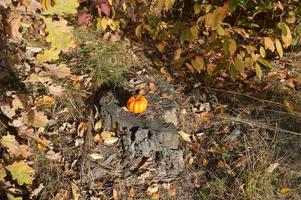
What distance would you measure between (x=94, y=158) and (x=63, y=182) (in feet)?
0.98

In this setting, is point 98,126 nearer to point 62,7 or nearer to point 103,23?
point 103,23

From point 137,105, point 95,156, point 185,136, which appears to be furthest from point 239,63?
point 95,156

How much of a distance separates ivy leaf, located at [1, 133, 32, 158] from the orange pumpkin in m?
0.81

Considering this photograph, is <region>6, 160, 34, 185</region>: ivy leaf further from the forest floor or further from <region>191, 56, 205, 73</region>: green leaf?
<region>191, 56, 205, 73</region>: green leaf

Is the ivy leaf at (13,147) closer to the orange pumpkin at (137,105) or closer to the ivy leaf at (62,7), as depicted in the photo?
the orange pumpkin at (137,105)

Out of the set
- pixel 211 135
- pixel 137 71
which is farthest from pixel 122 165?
pixel 137 71

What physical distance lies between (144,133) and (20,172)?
3.04 ft

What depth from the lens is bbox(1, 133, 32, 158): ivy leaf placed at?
2.96 m

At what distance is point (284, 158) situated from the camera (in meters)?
3.20

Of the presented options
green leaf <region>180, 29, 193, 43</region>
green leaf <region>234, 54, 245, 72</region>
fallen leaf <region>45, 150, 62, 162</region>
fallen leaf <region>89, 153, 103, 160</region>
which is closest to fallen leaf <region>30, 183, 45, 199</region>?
fallen leaf <region>45, 150, 62, 162</region>

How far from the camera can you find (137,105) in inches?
126

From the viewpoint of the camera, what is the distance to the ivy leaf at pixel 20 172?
2806mm

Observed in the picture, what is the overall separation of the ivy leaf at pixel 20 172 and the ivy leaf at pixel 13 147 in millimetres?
163

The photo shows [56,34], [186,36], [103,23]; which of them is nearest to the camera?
[56,34]
